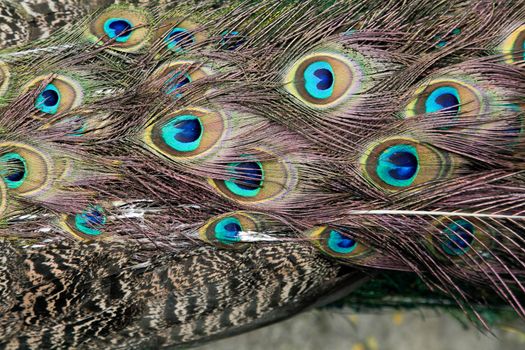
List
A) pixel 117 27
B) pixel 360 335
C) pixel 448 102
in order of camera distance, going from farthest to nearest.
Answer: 1. pixel 360 335
2. pixel 117 27
3. pixel 448 102

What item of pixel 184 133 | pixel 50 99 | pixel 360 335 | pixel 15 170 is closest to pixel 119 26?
pixel 50 99

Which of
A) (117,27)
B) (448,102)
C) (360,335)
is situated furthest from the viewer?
(360,335)

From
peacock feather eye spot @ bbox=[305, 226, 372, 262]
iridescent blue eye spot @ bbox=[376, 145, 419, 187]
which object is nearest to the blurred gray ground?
peacock feather eye spot @ bbox=[305, 226, 372, 262]

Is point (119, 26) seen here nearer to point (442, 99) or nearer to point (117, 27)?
point (117, 27)

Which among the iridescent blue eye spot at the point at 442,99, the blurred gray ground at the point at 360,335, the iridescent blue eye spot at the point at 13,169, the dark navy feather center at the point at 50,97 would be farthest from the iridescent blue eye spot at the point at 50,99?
the blurred gray ground at the point at 360,335

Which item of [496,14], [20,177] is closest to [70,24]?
[20,177]

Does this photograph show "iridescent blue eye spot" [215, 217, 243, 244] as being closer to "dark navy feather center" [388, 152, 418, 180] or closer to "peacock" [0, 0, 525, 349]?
"peacock" [0, 0, 525, 349]
